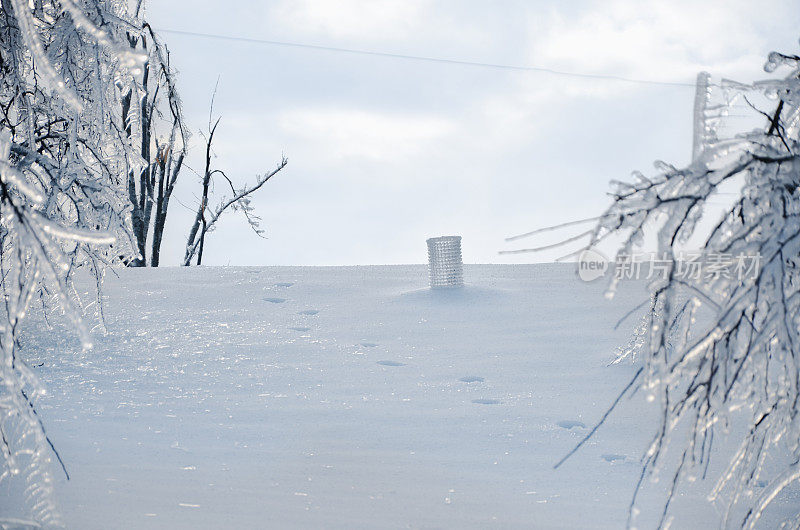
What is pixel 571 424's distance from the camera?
15.9ft

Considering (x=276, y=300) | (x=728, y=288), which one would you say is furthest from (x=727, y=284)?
(x=276, y=300)

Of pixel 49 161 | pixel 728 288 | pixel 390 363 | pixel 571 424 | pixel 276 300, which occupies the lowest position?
pixel 571 424

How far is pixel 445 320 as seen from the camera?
7.18 metres

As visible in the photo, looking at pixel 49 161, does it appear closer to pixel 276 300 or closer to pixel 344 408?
pixel 344 408

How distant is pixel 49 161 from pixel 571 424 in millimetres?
3567

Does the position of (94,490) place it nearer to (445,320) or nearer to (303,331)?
(303,331)

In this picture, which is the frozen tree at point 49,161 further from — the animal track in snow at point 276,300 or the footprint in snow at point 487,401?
the footprint in snow at point 487,401

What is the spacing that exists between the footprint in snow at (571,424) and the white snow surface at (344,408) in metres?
0.03

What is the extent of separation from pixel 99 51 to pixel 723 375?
372cm

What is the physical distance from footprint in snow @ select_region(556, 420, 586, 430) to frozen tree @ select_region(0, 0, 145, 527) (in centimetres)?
304

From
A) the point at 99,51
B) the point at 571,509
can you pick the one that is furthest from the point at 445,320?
the point at 99,51

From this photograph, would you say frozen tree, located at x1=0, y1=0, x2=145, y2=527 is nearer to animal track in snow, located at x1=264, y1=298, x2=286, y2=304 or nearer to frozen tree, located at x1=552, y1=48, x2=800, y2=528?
frozen tree, located at x1=552, y1=48, x2=800, y2=528

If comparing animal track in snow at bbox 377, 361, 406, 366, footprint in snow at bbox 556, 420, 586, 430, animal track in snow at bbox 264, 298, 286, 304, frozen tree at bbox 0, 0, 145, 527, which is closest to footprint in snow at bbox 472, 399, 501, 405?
footprint in snow at bbox 556, 420, 586, 430

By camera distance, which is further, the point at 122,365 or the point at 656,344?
the point at 122,365
